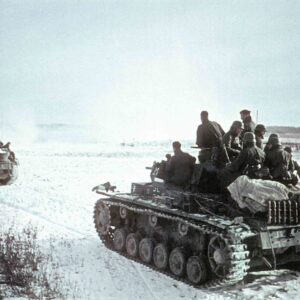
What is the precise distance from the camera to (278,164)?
32.2ft

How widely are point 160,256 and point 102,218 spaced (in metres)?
2.74

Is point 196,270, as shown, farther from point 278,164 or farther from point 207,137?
point 207,137

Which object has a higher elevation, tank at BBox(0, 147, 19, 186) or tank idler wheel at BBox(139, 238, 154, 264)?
tank at BBox(0, 147, 19, 186)

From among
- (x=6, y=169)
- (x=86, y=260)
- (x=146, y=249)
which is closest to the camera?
(x=86, y=260)

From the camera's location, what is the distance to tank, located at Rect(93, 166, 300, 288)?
853 centimetres

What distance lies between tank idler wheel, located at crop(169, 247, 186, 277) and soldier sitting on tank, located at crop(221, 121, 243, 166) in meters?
2.15

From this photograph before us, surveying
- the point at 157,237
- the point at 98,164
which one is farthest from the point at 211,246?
the point at 98,164

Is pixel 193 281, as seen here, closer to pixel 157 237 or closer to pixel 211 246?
pixel 211 246

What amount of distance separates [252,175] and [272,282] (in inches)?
85.4

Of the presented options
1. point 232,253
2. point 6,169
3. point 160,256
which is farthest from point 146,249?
point 6,169

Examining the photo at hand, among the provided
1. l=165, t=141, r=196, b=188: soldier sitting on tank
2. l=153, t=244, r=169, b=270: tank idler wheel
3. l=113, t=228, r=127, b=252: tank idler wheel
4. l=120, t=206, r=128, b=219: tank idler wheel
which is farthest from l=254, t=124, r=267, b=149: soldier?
l=113, t=228, r=127, b=252: tank idler wheel

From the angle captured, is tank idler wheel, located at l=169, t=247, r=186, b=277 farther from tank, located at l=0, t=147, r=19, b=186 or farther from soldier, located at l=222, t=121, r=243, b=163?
tank, located at l=0, t=147, r=19, b=186

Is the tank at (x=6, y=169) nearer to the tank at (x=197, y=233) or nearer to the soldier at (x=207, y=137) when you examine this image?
the tank at (x=197, y=233)

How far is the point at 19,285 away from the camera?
338 inches
